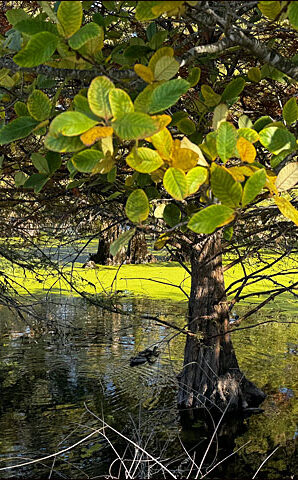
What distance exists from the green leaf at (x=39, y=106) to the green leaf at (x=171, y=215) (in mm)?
351

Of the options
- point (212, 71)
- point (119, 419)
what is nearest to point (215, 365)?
point (119, 419)

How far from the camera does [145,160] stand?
0.79 meters

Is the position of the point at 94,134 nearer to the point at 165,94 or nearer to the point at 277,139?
the point at 165,94

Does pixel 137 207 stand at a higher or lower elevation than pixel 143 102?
lower

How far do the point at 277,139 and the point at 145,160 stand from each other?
25cm

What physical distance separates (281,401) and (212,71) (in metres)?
2.76

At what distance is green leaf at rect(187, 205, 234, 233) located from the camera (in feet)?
2.37

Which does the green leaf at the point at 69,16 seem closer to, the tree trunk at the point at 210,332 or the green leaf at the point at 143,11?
the green leaf at the point at 143,11

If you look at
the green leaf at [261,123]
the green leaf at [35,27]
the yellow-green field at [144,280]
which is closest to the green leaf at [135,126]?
the green leaf at [35,27]

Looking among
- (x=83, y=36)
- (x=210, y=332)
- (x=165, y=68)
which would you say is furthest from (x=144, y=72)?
(x=210, y=332)

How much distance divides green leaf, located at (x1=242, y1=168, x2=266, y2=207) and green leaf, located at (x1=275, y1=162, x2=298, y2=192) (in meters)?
0.11

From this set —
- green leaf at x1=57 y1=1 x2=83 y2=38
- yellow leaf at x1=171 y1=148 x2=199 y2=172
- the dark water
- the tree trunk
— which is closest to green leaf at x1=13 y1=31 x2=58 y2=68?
green leaf at x1=57 y1=1 x2=83 y2=38

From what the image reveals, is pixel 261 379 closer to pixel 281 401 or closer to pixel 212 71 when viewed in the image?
pixel 281 401

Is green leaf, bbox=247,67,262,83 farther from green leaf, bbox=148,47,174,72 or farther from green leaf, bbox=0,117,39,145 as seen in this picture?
green leaf, bbox=0,117,39,145
